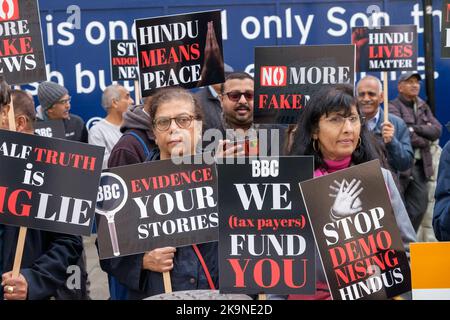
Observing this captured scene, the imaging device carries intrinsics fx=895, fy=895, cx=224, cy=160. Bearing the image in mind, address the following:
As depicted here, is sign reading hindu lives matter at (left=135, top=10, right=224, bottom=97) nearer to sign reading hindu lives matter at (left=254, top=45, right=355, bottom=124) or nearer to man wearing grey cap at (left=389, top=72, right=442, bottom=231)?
sign reading hindu lives matter at (left=254, top=45, right=355, bottom=124)

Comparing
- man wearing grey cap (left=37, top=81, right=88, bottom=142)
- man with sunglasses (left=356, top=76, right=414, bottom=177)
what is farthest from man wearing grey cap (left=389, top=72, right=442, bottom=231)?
man wearing grey cap (left=37, top=81, right=88, bottom=142)

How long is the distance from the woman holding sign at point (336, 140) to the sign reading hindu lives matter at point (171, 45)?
99 centimetres

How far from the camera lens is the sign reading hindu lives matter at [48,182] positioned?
4.08 metres

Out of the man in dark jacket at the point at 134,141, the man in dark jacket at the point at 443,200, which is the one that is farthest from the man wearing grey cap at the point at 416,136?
the man in dark jacket at the point at 443,200

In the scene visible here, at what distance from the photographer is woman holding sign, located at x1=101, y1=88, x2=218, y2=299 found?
404 cm

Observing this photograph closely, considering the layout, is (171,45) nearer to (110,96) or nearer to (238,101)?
(238,101)

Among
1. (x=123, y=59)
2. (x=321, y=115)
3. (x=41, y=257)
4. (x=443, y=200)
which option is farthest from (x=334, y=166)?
(x=123, y=59)

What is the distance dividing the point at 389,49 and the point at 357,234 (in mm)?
4199

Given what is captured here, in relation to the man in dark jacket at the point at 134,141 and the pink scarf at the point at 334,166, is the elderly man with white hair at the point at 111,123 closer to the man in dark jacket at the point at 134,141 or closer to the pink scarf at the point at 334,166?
the man in dark jacket at the point at 134,141

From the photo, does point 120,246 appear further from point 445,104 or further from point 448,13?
point 445,104

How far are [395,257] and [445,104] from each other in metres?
6.86

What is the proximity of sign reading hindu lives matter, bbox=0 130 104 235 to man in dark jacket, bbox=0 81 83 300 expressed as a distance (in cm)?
16

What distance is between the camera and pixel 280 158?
3.90 metres

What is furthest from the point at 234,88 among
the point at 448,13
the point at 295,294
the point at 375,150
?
the point at 295,294
